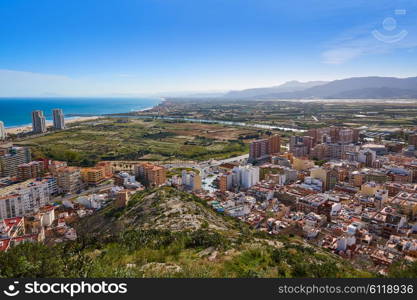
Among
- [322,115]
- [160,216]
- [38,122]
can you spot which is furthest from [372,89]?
[160,216]

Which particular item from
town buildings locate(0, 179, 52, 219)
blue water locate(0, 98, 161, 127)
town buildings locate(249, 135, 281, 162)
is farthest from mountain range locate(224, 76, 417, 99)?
town buildings locate(0, 179, 52, 219)

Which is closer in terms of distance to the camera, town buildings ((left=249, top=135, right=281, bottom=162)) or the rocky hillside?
the rocky hillside

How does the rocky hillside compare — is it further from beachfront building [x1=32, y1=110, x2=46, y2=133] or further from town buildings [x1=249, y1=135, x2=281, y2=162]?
beachfront building [x1=32, y1=110, x2=46, y2=133]

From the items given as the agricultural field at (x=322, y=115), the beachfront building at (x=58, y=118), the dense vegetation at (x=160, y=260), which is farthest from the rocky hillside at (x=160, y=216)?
the agricultural field at (x=322, y=115)

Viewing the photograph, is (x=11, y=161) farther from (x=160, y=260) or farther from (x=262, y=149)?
(x=262, y=149)

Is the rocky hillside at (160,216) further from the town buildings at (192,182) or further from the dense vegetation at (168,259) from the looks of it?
the town buildings at (192,182)

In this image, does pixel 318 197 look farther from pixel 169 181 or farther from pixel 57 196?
pixel 57 196

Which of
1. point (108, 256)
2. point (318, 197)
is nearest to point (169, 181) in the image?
point (318, 197)
